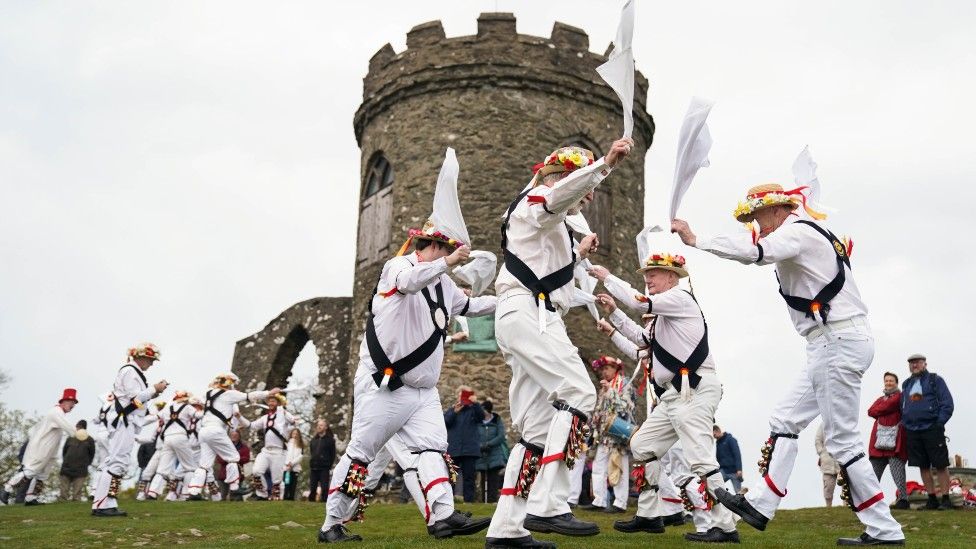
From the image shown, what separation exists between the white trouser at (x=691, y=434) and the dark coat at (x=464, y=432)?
6800 mm

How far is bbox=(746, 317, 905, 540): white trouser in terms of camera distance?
24.3ft

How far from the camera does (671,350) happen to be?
8484mm

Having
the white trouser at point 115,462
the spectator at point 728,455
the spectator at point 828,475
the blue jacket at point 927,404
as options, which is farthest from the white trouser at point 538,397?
the spectator at point 828,475

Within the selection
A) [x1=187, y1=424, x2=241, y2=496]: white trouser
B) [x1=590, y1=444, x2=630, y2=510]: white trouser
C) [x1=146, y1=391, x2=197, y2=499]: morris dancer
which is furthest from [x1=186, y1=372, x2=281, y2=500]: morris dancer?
[x1=590, y1=444, x2=630, y2=510]: white trouser

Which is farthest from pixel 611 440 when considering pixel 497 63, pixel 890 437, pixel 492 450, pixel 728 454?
pixel 497 63

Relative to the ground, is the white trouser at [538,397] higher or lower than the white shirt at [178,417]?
lower

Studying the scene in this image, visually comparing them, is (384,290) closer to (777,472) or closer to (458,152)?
(777,472)

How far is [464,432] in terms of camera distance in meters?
15.4

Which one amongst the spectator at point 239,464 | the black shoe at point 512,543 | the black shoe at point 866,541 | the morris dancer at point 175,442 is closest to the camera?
the black shoe at point 512,543

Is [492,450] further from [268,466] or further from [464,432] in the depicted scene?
[268,466]

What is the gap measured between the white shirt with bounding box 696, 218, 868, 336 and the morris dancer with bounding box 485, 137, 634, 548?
1.41m

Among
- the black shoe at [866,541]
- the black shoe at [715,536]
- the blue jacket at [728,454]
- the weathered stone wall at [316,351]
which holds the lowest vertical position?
the black shoe at [866,541]

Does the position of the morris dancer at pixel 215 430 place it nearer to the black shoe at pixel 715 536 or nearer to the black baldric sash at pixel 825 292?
the black shoe at pixel 715 536

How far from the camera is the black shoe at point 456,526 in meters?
7.62
